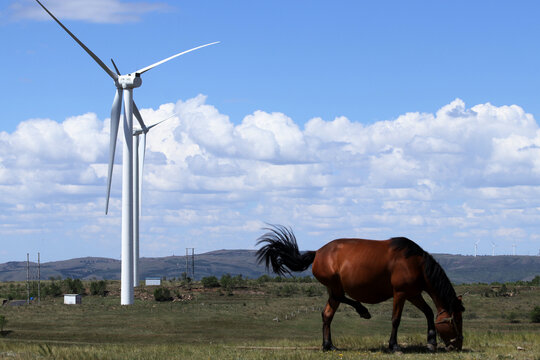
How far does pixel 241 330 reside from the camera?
42094mm

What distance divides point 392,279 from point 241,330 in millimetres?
23101

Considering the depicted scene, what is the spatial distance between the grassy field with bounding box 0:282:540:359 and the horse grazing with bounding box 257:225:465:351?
0.76 metres

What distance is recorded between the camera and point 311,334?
40.8 meters

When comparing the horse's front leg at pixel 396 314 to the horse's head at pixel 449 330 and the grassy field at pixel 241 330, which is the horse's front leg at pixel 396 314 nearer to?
the grassy field at pixel 241 330

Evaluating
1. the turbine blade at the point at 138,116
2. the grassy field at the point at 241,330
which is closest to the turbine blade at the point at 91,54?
the turbine blade at the point at 138,116

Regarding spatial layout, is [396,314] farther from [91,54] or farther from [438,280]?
[91,54]

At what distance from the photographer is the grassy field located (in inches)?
797

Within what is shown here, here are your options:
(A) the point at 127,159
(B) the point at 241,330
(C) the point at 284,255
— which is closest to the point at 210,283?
(A) the point at 127,159

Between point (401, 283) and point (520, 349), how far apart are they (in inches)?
144

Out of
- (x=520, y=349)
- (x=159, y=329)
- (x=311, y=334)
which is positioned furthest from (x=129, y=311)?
(x=520, y=349)

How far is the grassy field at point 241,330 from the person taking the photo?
20234 millimetres

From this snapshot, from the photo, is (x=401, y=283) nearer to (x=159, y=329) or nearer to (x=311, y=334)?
(x=311, y=334)

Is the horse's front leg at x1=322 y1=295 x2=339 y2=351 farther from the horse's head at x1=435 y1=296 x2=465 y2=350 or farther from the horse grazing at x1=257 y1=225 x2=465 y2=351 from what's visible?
the horse's head at x1=435 y1=296 x2=465 y2=350

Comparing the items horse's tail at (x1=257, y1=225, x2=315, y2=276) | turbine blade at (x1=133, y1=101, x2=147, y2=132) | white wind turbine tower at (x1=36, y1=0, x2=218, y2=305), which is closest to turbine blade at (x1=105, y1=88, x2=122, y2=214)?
white wind turbine tower at (x1=36, y1=0, x2=218, y2=305)
